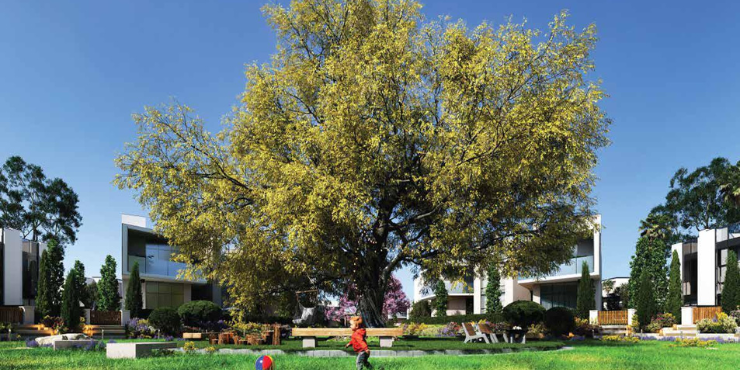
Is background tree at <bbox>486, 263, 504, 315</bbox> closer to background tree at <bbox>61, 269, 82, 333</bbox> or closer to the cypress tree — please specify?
the cypress tree

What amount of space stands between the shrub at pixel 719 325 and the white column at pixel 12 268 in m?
34.9

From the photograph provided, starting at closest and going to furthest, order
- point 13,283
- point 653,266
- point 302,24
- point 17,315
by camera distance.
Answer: point 302,24 → point 17,315 → point 13,283 → point 653,266

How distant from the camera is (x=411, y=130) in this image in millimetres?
17703

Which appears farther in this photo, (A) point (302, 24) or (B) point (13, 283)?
(B) point (13, 283)

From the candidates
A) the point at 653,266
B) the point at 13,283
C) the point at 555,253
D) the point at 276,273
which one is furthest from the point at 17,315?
the point at 653,266

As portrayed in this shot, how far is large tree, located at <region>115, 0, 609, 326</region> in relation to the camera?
17438 mm

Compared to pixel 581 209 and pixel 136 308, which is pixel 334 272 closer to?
pixel 581 209

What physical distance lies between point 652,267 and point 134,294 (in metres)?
30.3

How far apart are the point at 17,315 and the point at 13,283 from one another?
632 cm

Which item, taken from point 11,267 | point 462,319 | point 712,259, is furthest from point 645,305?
point 11,267

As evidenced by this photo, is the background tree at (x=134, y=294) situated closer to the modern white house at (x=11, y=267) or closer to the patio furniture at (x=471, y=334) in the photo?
the modern white house at (x=11, y=267)

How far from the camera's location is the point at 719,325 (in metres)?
27.2

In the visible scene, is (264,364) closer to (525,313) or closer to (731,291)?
(525,313)

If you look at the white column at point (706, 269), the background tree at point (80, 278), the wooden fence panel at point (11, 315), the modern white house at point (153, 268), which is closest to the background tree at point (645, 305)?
the white column at point (706, 269)
